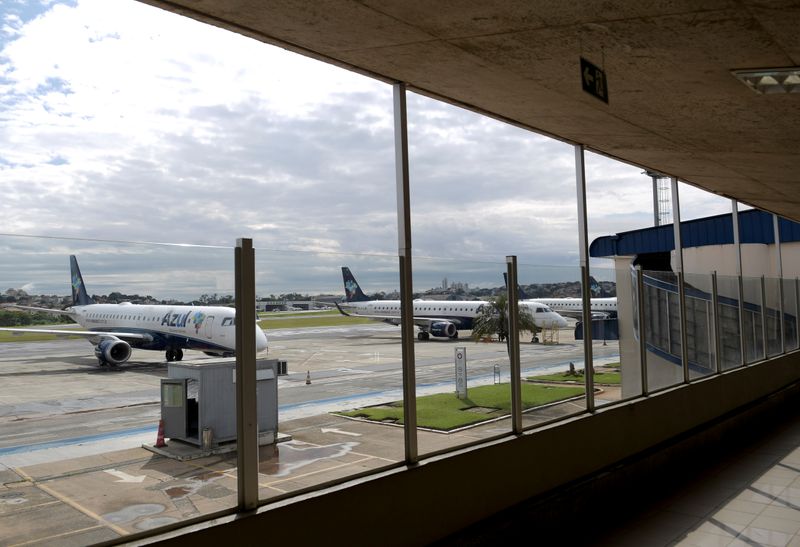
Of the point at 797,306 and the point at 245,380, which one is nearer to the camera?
the point at 245,380

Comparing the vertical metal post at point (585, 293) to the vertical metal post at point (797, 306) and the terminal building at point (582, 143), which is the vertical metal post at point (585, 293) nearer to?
the terminal building at point (582, 143)

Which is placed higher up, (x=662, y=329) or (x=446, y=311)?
(x=446, y=311)

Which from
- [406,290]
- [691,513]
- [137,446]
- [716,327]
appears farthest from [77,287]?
[716,327]

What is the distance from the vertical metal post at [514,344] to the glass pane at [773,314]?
294 inches

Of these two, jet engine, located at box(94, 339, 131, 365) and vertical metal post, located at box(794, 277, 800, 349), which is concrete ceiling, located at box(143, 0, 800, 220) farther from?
vertical metal post, located at box(794, 277, 800, 349)

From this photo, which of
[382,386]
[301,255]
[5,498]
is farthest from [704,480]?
[5,498]

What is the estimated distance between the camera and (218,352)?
3369 mm

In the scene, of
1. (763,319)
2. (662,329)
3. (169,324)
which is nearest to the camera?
(169,324)

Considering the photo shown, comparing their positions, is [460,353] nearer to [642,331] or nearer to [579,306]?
[579,306]

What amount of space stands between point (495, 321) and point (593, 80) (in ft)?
6.04

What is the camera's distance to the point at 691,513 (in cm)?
574

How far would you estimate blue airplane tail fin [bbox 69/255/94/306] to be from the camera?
2.69 m

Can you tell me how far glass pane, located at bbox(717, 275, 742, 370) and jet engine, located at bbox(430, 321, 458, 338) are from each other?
6.10m

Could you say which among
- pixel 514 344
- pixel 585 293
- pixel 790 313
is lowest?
pixel 790 313
